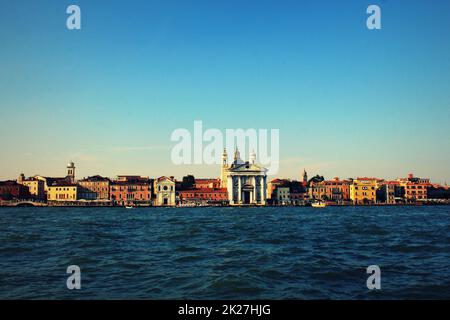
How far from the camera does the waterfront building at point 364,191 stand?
251 ft

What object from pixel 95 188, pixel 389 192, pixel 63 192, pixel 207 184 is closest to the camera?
pixel 63 192

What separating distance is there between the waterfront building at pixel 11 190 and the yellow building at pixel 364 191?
59.1m

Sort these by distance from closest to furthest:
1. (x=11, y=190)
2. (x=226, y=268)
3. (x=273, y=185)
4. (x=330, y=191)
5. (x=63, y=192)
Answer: (x=226, y=268) → (x=11, y=190) → (x=63, y=192) → (x=330, y=191) → (x=273, y=185)

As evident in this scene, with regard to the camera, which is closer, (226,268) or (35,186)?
(226,268)

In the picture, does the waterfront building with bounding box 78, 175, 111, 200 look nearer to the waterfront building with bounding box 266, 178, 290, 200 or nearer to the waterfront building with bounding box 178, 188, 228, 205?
the waterfront building with bounding box 178, 188, 228, 205

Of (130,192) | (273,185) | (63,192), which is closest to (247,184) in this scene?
(273,185)

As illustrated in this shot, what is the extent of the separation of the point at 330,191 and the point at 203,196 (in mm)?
24544

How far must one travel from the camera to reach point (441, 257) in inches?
476

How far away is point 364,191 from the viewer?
77062 millimetres

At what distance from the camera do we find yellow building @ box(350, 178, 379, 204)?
76500 mm

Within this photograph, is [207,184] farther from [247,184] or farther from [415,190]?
[415,190]

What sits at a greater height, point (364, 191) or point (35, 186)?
point (35, 186)
